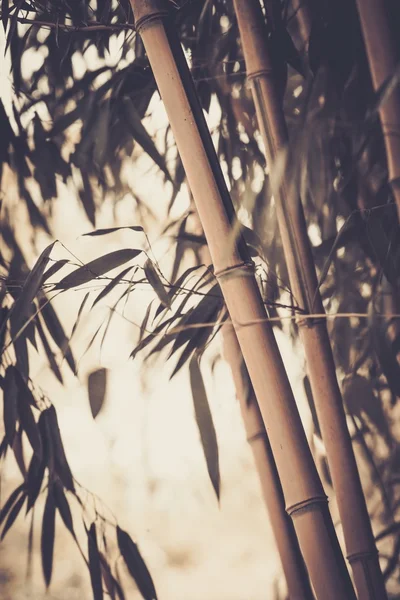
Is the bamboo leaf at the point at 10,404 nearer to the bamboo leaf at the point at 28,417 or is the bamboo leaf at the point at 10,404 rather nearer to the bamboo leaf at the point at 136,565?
the bamboo leaf at the point at 28,417

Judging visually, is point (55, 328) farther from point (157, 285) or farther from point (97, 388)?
point (157, 285)

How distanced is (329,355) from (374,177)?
513 mm

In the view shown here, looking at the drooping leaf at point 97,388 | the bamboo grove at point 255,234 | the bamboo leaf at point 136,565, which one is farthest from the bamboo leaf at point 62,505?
the drooping leaf at point 97,388

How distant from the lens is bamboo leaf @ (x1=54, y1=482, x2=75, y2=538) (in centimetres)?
130

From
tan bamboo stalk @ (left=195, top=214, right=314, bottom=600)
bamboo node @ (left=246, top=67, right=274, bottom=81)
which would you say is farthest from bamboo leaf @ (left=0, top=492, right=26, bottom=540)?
bamboo node @ (left=246, top=67, right=274, bottom=81)

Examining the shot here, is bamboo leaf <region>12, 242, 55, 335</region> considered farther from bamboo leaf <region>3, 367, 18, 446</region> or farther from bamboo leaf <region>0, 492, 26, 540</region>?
bamboo leaf <region>0, 492, 26, 540</region>

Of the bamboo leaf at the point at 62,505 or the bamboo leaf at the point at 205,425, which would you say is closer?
the bamboo leaf at the point at 205,425

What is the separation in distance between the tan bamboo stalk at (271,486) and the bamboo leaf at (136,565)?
0.41 metres

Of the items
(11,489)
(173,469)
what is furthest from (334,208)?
(11,489)

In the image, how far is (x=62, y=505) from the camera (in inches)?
51.4

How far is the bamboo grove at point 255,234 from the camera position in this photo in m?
0.76

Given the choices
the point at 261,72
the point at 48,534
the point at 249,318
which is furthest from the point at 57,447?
the point at 261,72

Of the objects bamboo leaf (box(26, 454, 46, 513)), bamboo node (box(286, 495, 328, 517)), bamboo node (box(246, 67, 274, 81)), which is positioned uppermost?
bamboo node (box(246, 67, 274, 81))

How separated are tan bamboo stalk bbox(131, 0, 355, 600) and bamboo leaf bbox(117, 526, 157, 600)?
0.68 meters
